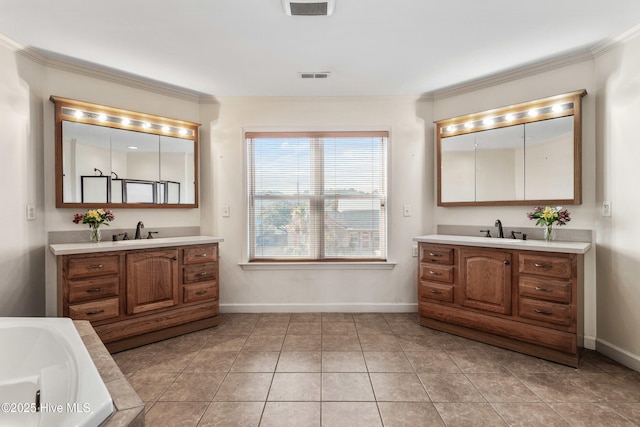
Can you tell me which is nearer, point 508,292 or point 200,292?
point 508,292

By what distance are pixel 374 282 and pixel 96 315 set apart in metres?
2.63

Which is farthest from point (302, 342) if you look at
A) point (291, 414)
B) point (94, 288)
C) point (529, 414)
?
point (94, 288)

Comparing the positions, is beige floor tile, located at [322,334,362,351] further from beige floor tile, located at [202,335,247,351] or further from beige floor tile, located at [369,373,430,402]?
beige floor tile, located at [202,335,247,351]

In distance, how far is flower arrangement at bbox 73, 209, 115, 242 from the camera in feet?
8.59

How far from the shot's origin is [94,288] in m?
2.37

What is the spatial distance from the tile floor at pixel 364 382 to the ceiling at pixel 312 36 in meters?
2.47

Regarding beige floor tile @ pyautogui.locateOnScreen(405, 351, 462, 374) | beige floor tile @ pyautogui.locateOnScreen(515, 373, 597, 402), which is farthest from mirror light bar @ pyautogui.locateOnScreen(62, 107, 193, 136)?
beige floor tile @ pyautogui.locateOnScreen(515, 373, 597, 402)

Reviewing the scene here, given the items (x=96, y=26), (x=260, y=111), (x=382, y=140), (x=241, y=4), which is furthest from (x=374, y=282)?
(x=96, y=26)

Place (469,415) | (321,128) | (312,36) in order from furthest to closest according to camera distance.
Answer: (321,128), (312,36), (469,415)

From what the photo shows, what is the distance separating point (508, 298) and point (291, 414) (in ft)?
6.34

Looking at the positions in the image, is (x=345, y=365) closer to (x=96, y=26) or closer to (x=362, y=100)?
(x=362, y=100)

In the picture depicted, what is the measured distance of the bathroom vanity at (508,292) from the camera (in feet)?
7.21

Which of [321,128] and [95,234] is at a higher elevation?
[321,128]

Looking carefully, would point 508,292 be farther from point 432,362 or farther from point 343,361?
point 343,361
